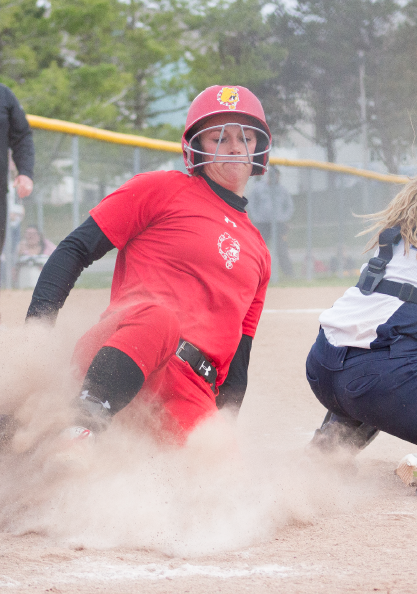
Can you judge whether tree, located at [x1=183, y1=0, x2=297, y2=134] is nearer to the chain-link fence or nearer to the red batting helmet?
the chain-link fence

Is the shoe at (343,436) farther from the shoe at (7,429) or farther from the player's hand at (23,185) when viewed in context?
the player's hand at (23,185)

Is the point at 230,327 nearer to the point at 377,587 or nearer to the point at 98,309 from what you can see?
the point at 98,309

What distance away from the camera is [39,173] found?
7.52m

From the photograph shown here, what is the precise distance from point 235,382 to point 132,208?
72 centimetres

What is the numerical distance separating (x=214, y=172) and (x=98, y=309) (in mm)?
683

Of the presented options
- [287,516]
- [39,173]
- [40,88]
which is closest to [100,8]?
[40,88]

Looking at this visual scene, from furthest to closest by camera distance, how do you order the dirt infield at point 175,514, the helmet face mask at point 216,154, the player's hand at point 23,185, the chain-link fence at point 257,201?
the chain-link fence at point 257,201 < the player's hand at point 23,185 < the helmet face mask at point 216,154 < the dirt infield at point 175,514

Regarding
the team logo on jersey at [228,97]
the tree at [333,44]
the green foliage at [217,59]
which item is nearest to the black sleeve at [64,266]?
the team logo on jersey at [228,97]

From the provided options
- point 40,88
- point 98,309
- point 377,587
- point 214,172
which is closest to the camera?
point 377,587

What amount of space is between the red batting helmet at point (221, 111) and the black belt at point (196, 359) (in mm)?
604

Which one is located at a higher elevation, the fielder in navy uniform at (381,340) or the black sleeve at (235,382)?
the fielder in navy uniform at (381,340)

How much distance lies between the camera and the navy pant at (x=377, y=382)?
206 cm

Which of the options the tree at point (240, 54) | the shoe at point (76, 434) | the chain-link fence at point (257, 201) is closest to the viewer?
the shoe at point (76, 434)

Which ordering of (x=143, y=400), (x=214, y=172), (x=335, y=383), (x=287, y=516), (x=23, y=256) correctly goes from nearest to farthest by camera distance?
(x=287, y=516) < (x=143, y=400) < (x=335, y=383) < (x=214, y=172) < (x=23, y=256)
